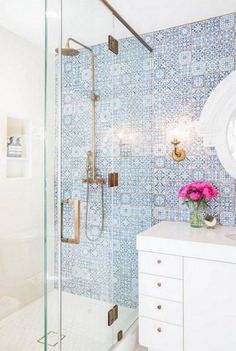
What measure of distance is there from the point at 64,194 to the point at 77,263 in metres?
0.44

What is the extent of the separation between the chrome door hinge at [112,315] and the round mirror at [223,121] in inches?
52.0

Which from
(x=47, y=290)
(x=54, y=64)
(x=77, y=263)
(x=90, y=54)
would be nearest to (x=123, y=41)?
(x=90, y=54)

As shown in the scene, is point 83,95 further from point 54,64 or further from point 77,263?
point 77,263

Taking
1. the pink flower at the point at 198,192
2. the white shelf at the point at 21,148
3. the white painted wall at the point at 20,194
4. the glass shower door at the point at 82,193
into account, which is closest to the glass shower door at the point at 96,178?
the glass shower door at the point at 82,193

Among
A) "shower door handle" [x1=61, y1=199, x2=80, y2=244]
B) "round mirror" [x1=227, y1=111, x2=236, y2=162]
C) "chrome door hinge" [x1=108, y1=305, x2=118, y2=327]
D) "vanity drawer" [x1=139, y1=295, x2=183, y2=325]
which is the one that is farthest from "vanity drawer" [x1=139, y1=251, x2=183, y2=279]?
"round mirror" [x1=227, y1=111, x2=236, y2=162]

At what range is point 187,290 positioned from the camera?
189cm

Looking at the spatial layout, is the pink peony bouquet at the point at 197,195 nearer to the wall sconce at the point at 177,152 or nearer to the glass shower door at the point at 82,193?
the wall sconce at the point at 177,152

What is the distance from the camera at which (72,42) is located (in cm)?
169

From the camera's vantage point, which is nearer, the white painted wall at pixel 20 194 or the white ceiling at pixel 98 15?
the white ceiling at pixel 98 15

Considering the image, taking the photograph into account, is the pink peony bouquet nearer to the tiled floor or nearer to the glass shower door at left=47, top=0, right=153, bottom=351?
the glass shower door at left=47, top=0, right=153, bottom=351

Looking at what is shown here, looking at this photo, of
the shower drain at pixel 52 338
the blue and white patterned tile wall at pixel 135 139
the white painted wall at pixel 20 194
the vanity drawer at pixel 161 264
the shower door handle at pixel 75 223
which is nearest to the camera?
the shower drain at pixel 52 338

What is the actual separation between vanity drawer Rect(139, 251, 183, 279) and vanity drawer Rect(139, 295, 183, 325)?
0.61 feet

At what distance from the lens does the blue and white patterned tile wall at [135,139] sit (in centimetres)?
178

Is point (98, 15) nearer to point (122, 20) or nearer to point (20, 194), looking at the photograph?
point (122, 20)
